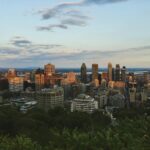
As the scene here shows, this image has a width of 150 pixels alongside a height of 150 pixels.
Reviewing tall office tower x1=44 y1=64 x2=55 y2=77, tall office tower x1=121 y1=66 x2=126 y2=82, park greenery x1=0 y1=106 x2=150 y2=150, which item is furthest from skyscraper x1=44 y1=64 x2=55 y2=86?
park greenery x1=0 y1=106 x2=150 y2=150

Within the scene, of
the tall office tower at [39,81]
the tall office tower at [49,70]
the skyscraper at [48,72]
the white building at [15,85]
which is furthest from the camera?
the tall office tower at [49,70]

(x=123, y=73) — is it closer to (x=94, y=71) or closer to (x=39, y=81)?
(x=94, y=71)

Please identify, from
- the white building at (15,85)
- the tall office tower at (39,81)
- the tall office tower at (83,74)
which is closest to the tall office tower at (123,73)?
the tall office tower at (83,74)

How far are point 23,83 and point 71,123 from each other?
62.6 metres

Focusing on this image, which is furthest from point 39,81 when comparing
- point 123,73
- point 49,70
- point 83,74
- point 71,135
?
point 71,135

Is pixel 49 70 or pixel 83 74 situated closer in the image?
pixel 49 70

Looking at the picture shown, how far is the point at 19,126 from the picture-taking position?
878 inches

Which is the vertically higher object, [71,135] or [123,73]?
[123,73]

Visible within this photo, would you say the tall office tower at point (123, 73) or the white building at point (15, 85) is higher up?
the tall office tower at point (123, 73)

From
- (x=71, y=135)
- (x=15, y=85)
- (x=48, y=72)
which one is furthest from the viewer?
(x=48, y=72)

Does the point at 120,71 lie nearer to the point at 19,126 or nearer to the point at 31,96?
the point at 31,96

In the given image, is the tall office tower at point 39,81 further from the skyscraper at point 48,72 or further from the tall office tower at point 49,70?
the tall office tower at point 49,70

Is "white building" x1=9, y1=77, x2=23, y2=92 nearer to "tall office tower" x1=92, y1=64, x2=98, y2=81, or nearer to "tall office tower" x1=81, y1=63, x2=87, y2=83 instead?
"tall office tower" x1=92, y1=64, x2=98, y2=81

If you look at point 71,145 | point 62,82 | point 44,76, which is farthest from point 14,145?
point 44,76
